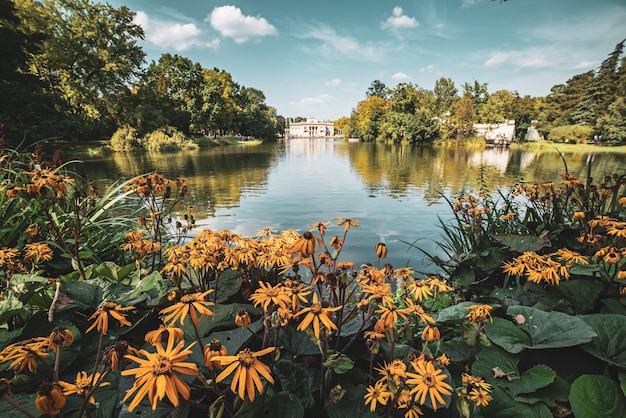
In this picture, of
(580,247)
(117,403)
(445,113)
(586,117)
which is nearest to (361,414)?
(117,403)

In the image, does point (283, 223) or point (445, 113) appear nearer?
point (283, 223)

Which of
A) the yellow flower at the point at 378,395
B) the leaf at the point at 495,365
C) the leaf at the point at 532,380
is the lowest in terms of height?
the leaf at the point at 495,365

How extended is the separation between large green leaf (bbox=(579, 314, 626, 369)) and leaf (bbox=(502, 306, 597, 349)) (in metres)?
0.08

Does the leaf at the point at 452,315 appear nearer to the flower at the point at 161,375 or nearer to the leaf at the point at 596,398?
the leaf at the point at 596,398

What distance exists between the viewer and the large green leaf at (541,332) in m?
1.23

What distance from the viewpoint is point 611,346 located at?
4.09 feet

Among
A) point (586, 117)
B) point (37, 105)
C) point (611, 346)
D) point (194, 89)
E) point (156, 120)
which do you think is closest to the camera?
point (611, 346)

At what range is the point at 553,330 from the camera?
1.32 m

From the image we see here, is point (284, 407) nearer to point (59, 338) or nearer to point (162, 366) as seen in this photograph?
→ point (162, 366)

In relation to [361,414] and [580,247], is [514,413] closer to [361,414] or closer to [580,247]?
[361,414]

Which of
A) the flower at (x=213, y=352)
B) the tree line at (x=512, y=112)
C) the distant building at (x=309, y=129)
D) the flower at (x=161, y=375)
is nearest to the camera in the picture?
the flower at (x=161, y=375)

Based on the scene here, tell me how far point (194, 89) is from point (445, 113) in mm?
41001

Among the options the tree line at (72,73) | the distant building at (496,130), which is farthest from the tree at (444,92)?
the tree line at (72,73)

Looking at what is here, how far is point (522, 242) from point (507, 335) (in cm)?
140
